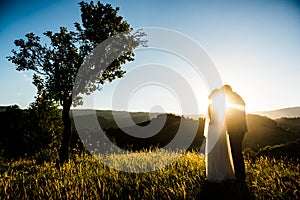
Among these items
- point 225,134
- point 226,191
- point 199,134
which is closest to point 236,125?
point 225,134

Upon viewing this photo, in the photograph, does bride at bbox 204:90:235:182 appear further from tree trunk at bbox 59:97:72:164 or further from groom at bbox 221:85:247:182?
tree trunk at bbox 59:97:72:164

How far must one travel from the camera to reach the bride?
5723mm

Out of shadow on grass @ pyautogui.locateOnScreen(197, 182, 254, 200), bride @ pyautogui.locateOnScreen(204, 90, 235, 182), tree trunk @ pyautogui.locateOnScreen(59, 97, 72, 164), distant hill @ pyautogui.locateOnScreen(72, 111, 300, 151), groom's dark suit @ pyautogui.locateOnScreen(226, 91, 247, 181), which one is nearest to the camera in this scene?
shadow on grass @ pyautogui.locateOnScreen(197, 182, 254, 200)

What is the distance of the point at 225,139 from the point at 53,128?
1829cm

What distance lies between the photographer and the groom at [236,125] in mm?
5980

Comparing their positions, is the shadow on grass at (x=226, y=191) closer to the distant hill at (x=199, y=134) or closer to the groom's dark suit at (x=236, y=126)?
the groom's dark suit at (x=236, y=126)

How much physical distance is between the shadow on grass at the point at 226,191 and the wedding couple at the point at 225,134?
24 centimetres

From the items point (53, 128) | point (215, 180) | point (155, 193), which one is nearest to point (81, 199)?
point (155, 193)

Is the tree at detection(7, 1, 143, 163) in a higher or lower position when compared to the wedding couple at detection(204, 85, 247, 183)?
higher

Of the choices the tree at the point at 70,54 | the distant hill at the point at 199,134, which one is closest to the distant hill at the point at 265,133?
the distant hill at the point at 199,134

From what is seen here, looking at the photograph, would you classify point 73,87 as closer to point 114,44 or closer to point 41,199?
point 114,44

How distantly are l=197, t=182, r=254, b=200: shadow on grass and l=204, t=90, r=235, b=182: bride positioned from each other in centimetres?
20

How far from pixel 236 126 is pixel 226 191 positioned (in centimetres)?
176

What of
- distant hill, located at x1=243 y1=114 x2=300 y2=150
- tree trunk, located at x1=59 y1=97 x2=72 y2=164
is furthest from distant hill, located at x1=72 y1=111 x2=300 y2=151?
tree trunk, located at x1=59 y1=97 x2=72 y2=164
